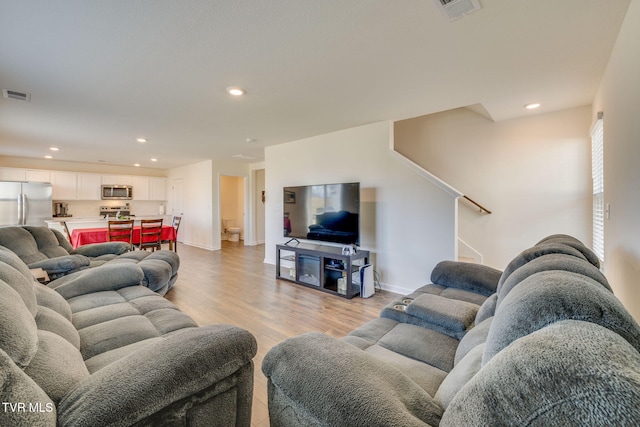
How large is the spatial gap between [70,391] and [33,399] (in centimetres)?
21

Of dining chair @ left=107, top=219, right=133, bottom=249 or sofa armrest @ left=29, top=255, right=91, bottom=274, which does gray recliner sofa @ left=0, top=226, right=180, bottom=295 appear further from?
dining chair @ left=107, top=219, right=133, bottom=249

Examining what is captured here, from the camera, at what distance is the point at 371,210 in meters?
3.99

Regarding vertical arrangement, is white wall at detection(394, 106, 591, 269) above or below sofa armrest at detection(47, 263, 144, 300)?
above

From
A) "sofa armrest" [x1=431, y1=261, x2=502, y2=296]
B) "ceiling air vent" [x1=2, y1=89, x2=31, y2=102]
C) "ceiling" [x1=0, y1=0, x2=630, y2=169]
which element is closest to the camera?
"ceiling" [x1=0, y1=0, x2=630, y2=169]

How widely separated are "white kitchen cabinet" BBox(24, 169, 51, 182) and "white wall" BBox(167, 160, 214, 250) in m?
2.88

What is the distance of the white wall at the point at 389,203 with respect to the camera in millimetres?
3451

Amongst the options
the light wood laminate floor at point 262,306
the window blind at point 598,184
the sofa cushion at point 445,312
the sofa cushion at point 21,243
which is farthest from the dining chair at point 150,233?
the window blind at point 598,184

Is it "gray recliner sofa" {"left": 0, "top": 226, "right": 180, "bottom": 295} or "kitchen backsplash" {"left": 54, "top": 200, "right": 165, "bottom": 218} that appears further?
"kitchen backsplash" {"left": 54, "top": 200, "right": 165, "bottom": 218}

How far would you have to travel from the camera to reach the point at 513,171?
3.73 m

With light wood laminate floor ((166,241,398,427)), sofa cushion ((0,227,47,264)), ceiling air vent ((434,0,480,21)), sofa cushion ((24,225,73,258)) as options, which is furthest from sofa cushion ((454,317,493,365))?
→ sofa cushion ((24,225,73,258))

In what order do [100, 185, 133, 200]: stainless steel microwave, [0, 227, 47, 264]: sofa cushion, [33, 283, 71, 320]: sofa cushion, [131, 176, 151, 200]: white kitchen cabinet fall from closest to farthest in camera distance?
1. [33, 283, 71, 320]: sofa cushion
2. [0, 227, 47, 264]: sofa cushion
3. [100, 185, 133, 200]: stainless steel microwave
4. [131, 176, 151, 200]: white kitchen cabinet

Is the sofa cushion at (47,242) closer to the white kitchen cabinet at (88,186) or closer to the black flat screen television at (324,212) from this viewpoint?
the black flat screen television at (324,212)

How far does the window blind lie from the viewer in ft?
8.50

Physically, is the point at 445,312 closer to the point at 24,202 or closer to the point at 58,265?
the point at 58,265
